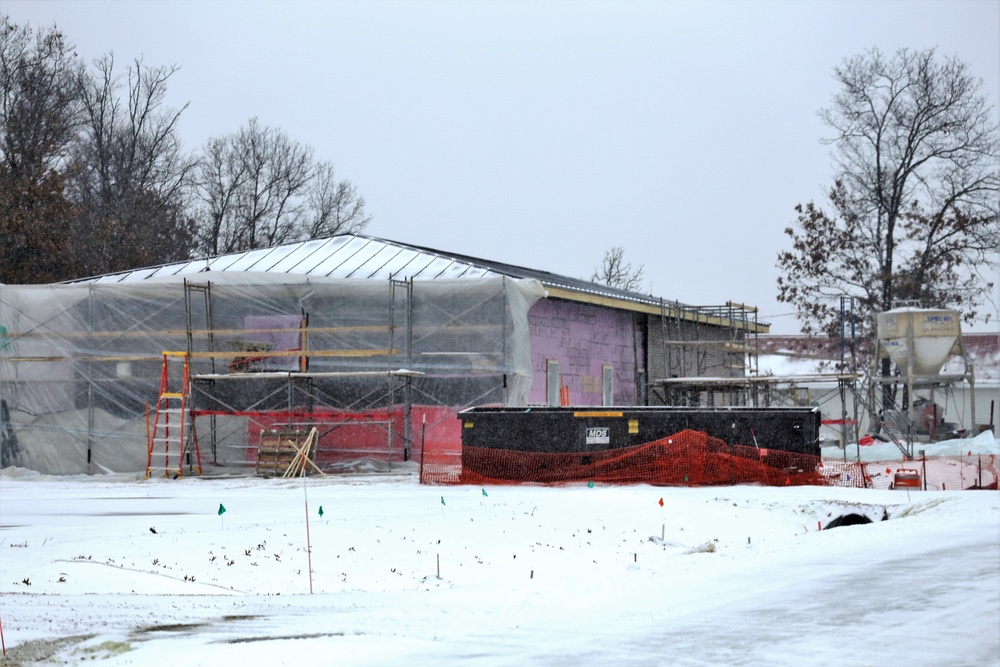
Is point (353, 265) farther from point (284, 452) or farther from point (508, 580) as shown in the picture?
point (508, 580)

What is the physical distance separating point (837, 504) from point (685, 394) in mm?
19427

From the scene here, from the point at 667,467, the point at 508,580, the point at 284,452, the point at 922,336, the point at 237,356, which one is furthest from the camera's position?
the point at 922,336

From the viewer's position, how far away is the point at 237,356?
29219mm

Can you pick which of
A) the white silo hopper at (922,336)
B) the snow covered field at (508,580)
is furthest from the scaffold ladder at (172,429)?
the white silo hopper at (922,336)

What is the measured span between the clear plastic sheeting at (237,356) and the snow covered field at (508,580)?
A: 8297mm

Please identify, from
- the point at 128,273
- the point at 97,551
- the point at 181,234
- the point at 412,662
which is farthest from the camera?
the point at 181,234

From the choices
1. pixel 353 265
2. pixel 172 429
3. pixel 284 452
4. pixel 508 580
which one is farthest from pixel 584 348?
pixel 508 580

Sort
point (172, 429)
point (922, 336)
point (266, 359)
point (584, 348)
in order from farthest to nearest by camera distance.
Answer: point (922, 336) → point (584, 348) → point (266, 359) → point (172, 429)

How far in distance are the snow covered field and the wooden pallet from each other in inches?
256

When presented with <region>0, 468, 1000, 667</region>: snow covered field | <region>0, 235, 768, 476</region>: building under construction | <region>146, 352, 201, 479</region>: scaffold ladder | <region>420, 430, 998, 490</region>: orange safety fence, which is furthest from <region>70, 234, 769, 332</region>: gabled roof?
<region>0, 468, 1000, 667</region>: snow covered field

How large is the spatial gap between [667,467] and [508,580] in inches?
462

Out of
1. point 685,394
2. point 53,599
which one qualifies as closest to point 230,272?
point 685,394

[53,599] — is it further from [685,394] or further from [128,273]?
[685,394]

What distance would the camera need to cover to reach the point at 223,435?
30891mm
